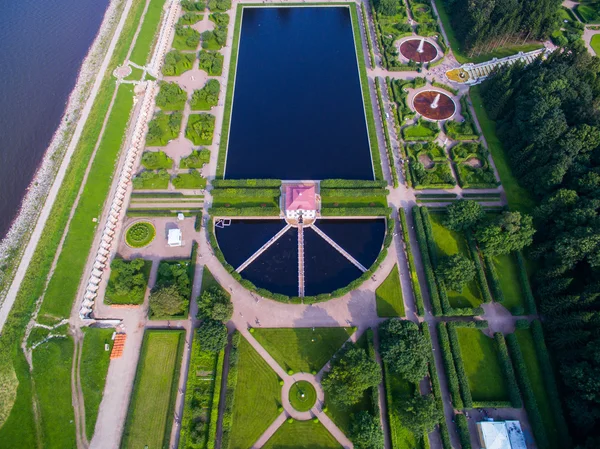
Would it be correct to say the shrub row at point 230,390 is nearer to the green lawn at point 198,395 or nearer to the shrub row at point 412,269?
the green lawn at point 198,395

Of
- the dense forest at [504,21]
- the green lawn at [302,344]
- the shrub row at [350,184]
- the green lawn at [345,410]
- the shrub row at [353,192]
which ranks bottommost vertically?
the green lawn at [345,410]

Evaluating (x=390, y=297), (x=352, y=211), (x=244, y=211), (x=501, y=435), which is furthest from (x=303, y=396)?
(x=244, y=211)

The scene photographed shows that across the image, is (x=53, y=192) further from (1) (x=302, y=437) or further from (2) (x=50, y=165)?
(1) (x=302, y=437)

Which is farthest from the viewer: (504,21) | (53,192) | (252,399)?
(504,21)

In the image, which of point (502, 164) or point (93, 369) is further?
point (502, 164)

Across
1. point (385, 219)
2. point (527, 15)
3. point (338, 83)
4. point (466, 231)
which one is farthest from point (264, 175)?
point (527, 15)

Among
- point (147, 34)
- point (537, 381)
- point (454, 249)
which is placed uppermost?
point (147, 34)

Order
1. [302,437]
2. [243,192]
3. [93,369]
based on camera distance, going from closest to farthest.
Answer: [302,437], [93,369], [243,192]

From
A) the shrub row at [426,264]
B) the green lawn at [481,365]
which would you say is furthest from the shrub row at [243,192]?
the green lawn at [481,365]
